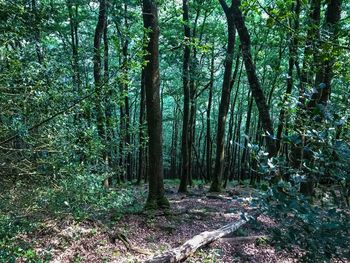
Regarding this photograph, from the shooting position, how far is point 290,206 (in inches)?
82.6

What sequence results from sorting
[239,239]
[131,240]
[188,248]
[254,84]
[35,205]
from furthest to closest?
[254,84], [239,239], [131,240], [188,248], [35,205]

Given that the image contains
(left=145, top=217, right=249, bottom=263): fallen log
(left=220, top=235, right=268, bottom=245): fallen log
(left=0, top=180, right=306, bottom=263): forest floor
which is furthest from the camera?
(left=220, top=235, right=268, bottom=245): fallen log

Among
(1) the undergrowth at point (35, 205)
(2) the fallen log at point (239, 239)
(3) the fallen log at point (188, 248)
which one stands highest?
(1) the undergrowth at point (35, 205)

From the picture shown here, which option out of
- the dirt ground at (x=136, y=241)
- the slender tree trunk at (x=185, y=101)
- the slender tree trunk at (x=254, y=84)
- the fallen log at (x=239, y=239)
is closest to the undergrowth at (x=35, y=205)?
the dirt ground at (x=136, y=241)

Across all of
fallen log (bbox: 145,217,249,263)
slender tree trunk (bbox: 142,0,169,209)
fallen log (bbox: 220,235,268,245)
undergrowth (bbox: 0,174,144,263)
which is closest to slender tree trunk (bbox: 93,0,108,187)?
slender tree trunk (bbox: 142,0,169,209)

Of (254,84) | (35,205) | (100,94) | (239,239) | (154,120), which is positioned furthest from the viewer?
(154,120)

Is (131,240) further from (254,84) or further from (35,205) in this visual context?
(254,84)

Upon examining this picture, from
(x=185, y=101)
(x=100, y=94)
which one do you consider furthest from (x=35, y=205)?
(x=185, y=101)

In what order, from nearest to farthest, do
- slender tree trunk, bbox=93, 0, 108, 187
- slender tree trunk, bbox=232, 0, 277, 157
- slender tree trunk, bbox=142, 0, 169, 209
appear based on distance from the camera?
slender tree trunk, bbox=93, 0, 108, 187 → slender tree trunk, bbox=232, 0, 277, 157 → slender tree trunk, bbox=142, 0, 169, 209

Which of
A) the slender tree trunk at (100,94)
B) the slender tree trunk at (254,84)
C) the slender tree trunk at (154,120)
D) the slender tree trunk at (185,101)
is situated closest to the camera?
the slender tree trunk at (100,94)

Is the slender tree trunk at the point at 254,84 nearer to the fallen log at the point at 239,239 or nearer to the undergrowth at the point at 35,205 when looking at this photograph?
the fallen log at the point at 239,239

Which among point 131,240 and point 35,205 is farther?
point 131,240

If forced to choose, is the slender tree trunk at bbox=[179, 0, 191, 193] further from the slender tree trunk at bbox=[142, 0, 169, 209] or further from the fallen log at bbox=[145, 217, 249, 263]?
the fallen log at bbox=[145, 217, 249, 263]

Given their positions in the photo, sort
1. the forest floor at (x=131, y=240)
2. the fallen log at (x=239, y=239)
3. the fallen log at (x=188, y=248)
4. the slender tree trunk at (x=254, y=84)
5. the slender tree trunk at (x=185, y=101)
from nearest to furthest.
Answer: the fallen log at (x=188, y=248), the forest floor at (x=131, y=240), the fallen log at (x=239, y=239), the slender tree trunk at (x=254, y=84), the slender tree trunk at (x=185, y=101)
